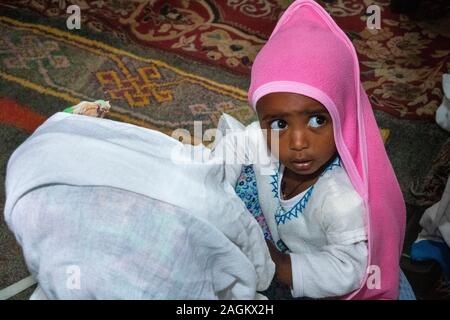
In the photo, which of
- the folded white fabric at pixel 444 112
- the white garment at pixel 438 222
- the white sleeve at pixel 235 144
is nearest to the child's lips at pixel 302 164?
the white sleeve at pixel 235 144

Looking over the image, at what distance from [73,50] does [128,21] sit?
0.29m

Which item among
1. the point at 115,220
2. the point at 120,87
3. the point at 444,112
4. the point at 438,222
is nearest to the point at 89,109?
the point at 115,220

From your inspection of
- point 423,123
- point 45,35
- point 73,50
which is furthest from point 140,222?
point 45,35

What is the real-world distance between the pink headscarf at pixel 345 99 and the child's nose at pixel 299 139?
5 cm

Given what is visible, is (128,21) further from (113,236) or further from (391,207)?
(113,236)

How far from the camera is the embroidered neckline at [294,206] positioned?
97cm

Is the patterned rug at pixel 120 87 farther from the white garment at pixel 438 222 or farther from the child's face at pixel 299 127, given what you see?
the child's face at pixel 299 127

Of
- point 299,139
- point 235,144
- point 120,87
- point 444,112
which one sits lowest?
point 120,87

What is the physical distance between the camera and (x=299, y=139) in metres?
0.87

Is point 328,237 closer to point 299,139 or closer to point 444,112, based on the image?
point 299,139

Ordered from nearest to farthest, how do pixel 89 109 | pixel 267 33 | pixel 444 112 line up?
1. pixel 89 109
2. pixel 444 112
3. pixel 267 33

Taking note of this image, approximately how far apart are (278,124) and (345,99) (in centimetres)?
12

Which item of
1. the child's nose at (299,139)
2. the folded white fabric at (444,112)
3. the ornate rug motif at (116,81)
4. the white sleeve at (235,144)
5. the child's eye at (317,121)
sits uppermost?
the child's eye at (317,121)

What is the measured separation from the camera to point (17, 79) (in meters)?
1.82
